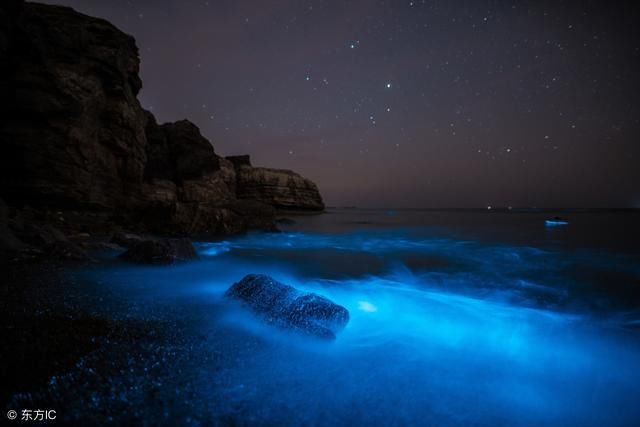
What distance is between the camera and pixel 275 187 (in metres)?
47.1

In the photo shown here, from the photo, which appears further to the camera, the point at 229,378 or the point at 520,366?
the point at 520,366

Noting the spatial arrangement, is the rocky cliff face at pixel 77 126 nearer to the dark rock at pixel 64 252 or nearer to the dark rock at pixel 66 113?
the dark rock at pixel 66 113

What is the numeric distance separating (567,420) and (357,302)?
8.33ft

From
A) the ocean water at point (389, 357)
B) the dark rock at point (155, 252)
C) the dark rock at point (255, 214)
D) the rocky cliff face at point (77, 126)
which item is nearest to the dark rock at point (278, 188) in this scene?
the dark rock at point (255, 214)

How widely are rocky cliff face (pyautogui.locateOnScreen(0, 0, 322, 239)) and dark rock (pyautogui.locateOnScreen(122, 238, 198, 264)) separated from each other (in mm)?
4841

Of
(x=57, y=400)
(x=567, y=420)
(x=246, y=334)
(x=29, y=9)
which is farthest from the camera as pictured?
(x=29, y=9)

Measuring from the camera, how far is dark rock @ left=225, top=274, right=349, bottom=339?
107 inches

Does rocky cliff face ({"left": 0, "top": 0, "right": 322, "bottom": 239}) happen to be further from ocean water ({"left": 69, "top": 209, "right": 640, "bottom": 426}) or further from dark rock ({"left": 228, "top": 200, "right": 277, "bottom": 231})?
ocean water ({"left": 69, "top": 209, "right": 640, "bottom": 426})

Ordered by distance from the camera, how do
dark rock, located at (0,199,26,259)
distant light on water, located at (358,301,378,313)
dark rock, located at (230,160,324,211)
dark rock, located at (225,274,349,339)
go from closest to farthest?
dark rock, located at (225,274,349,339)
distant light on water, located at (358,301,378,313)
dark rock, located at (0,199,26,259)
dark rock, located at (230,160,324,211)

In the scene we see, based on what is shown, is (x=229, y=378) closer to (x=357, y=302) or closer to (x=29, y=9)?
(x=357, y=302)

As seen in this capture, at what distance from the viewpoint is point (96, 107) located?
11.6 metres

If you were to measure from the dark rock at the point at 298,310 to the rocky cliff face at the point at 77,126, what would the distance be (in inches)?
332

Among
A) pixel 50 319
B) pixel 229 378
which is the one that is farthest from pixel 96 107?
pixel 229 378

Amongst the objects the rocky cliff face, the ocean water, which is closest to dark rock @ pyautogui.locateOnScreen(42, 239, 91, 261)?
the ocean water
